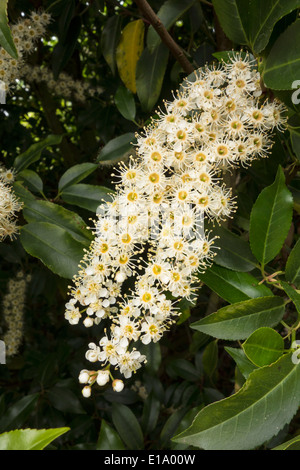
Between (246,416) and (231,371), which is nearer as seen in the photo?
(246,416)

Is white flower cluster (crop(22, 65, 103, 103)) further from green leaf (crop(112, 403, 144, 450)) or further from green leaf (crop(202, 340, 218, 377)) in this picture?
green leaf (crop(112, 403, 144, 450))

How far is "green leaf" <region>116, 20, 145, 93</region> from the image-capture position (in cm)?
140

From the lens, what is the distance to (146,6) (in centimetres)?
106

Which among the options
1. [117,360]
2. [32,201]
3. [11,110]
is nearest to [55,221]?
[32,201]

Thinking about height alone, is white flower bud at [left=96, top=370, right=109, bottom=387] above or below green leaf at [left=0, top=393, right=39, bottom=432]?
above

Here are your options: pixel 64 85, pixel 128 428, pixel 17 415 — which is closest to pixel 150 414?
pixel 128 428

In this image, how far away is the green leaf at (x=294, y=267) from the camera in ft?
2.81

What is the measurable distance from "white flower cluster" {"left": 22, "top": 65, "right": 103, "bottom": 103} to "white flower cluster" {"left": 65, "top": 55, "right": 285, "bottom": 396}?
1256 millimetres

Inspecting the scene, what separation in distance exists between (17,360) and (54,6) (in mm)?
1749

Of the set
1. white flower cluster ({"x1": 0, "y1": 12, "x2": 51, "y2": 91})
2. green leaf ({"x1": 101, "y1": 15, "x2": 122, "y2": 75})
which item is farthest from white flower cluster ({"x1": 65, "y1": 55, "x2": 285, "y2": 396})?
white flower cluster ({"x1": 0, "y1": 12, "x2": 51, "y2": 91})

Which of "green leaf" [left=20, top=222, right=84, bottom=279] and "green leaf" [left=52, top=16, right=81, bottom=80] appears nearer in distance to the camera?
"green leaf" [left=20, top=222, right=84, bottom=279]

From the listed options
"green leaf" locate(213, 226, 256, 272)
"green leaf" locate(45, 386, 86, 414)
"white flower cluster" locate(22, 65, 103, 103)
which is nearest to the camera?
"green leaf" locate(213, 226, 256, 272)

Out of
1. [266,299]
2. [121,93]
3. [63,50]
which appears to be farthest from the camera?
[63,50]

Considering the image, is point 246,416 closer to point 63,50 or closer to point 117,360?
point 117,360
